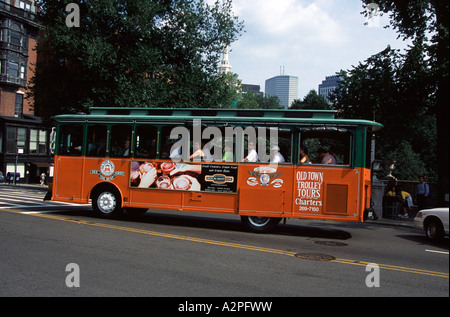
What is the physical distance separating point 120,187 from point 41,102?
18262 mm

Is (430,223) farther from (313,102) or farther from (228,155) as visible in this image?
(313,102)

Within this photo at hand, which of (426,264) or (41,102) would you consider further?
(41,102)

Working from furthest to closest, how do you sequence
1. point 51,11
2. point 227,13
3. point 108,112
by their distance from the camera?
point 227,13
point 51,11
point 108,112

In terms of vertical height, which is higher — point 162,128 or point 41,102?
point 41,102

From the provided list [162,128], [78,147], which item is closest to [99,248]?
[162,128]

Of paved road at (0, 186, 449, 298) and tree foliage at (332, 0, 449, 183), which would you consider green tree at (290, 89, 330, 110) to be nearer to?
tree foliage at (332, 0, 449, 183)

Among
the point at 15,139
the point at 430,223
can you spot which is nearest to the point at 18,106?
the point at 15,139

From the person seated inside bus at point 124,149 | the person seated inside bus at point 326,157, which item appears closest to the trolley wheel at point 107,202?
the person seated inside bus at point 124,149

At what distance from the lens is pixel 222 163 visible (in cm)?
1242

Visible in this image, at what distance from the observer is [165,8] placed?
2858 cm

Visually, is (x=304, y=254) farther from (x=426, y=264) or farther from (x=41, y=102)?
(x=41, y=102)

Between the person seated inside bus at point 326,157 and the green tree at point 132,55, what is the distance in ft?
53.0

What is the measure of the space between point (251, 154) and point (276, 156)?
74cm

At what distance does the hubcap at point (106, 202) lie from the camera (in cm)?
1362
